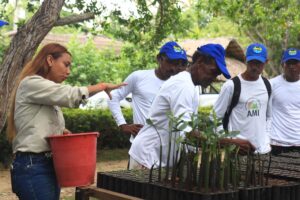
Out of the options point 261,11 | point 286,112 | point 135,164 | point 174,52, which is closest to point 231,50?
point 261,11

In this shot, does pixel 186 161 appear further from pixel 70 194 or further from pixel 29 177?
pixel 70 194

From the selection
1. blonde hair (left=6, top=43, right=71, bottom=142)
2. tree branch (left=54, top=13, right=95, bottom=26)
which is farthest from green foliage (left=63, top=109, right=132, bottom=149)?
blonde hair (left=6, top=43, right=71, bottom=142)

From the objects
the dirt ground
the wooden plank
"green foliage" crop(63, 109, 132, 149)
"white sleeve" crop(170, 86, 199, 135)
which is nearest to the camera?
the wooden plank

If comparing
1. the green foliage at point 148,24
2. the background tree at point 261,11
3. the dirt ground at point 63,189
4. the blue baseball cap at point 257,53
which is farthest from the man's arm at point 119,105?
the background tree at point 261,11

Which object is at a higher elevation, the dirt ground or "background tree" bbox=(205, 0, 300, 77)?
"background tree" bbox=(205, 0, 300, 77)

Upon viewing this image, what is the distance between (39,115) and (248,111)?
1.97 metres

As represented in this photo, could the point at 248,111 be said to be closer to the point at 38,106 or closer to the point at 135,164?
the point at 135,164

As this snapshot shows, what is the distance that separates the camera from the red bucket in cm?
318

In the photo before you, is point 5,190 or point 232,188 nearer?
point 232,188

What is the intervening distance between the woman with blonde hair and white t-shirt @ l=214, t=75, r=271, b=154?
154 cm

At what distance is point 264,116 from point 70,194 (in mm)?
3970

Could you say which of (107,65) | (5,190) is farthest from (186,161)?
(107,65)

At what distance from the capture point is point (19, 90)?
331 centimetres

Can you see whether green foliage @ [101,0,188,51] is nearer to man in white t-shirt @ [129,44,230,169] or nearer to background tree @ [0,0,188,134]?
background tree @ [0,0,188,134]
